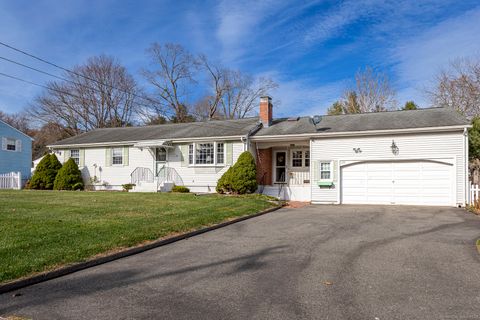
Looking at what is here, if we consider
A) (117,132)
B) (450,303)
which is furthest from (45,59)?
(450,303)

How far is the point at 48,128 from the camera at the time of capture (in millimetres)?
41094

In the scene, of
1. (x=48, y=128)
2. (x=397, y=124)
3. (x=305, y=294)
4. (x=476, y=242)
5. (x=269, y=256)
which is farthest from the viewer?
(x=48, y=128)

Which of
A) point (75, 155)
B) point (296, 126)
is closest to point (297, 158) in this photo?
point (296, 126)

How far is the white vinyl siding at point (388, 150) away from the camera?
1444 centimetres

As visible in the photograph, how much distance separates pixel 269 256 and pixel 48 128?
1644 inches

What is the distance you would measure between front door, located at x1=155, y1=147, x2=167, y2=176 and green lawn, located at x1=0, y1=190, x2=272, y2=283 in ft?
22.9

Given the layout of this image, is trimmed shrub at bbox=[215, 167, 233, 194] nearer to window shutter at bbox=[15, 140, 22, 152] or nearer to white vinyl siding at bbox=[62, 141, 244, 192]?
white vinyl siding at bbox=[62, 141, 244, 192]

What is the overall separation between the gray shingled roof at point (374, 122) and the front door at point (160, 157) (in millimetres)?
5540

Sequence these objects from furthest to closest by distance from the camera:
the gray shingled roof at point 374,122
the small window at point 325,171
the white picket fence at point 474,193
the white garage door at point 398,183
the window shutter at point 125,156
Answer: the window shutter at point 125,156 → the small window at point 325,171 → the gray shingled roof at point 374,122 → the white garage door at point 398,183 → the white picket fence at point 474,193

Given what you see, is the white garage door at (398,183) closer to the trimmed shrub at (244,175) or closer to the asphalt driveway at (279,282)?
the trimmed shrub at (244,175)

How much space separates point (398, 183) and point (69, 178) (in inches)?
688

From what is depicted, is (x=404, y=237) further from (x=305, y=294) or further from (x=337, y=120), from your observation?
(x=337, y=120)

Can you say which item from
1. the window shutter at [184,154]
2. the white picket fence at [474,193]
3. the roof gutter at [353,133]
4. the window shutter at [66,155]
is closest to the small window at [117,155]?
the window shutter at [66,155]

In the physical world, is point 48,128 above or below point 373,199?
above
